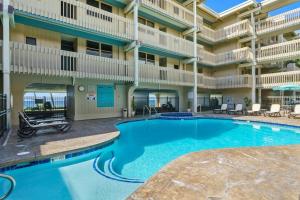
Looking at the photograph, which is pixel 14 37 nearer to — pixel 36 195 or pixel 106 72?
pixel 106 72

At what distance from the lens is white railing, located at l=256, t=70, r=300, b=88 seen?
613 inches

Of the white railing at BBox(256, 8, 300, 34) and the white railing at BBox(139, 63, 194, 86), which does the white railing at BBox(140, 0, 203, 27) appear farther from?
the white railing at BBox(256, 8, 300, 34)

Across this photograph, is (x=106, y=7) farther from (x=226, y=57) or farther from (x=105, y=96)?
(x=226, y=57)

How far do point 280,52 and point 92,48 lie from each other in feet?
52.5

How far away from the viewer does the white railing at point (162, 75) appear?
13555 millimetres

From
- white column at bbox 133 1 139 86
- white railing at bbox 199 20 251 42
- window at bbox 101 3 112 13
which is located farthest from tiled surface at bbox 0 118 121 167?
white railing at bbox 199 20 251 42

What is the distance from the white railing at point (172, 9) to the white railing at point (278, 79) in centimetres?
810

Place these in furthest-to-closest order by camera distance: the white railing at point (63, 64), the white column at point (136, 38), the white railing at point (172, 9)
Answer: the white railing at point (172, 9) < the white column at point (136, 38) < the white railing at point (63, 64)

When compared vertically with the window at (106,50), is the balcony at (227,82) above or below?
below

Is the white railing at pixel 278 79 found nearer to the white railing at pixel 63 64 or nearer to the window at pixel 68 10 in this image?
the white railing at pixel 63 64

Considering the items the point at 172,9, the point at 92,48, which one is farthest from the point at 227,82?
the point at 92,48

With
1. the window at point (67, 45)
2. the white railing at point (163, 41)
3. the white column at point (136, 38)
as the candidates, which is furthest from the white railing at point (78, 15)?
the window at point (67, 45)

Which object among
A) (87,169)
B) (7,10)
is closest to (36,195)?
(87,169)

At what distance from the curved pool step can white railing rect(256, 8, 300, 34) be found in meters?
18.4
